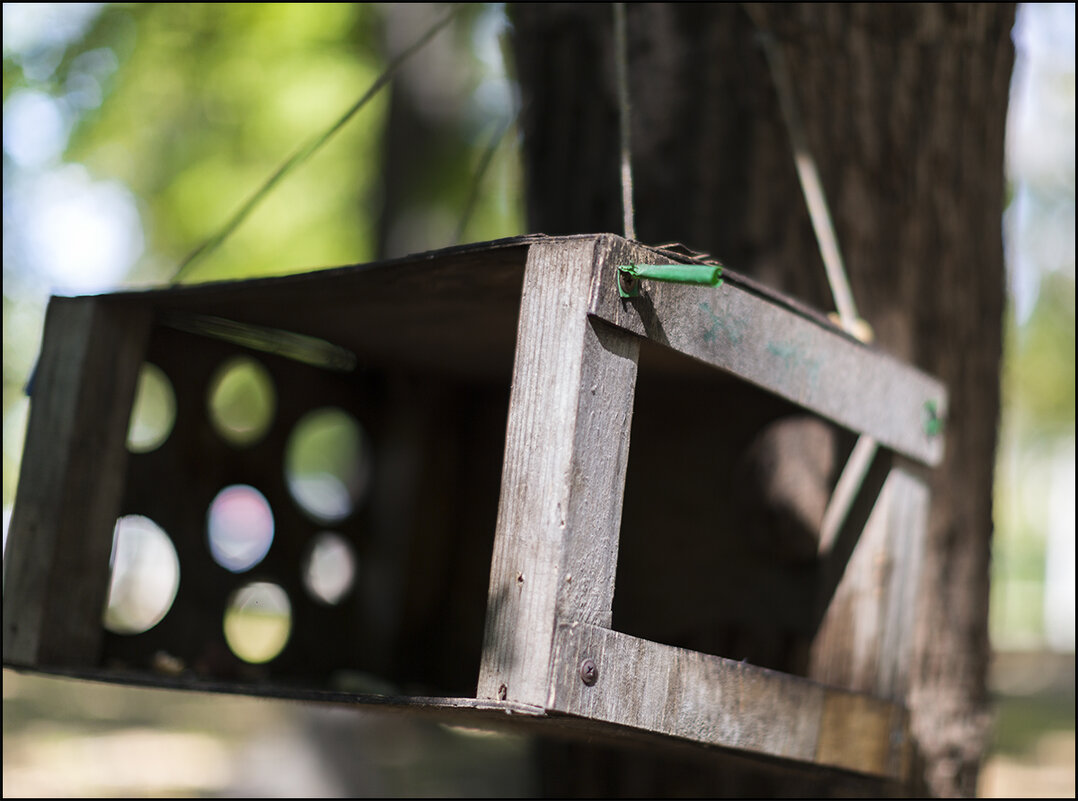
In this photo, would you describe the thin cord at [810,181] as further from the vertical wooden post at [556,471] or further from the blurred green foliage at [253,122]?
the vertical wooden post at [556,471]

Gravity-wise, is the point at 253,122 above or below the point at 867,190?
above

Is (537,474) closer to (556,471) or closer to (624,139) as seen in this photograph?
(556,471)

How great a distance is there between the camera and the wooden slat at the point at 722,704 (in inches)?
55.0

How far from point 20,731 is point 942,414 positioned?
6.03m

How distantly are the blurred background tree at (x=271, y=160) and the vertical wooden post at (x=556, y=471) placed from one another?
1047 mm

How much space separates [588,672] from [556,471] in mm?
244

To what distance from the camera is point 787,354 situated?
69.6 inches

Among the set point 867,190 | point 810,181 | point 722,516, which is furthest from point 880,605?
point 867,190

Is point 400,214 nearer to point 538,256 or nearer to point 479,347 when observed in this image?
point 479,347

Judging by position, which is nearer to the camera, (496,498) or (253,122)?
(496,498)

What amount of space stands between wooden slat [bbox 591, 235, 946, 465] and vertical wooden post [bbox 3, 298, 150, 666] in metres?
1.05

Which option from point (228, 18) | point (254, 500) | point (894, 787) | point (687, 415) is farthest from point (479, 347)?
point (228, 18)

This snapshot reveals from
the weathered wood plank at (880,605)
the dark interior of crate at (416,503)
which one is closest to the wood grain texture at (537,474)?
the dark interior of crate at (416,503)

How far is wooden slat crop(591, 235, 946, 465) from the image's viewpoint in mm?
1505
